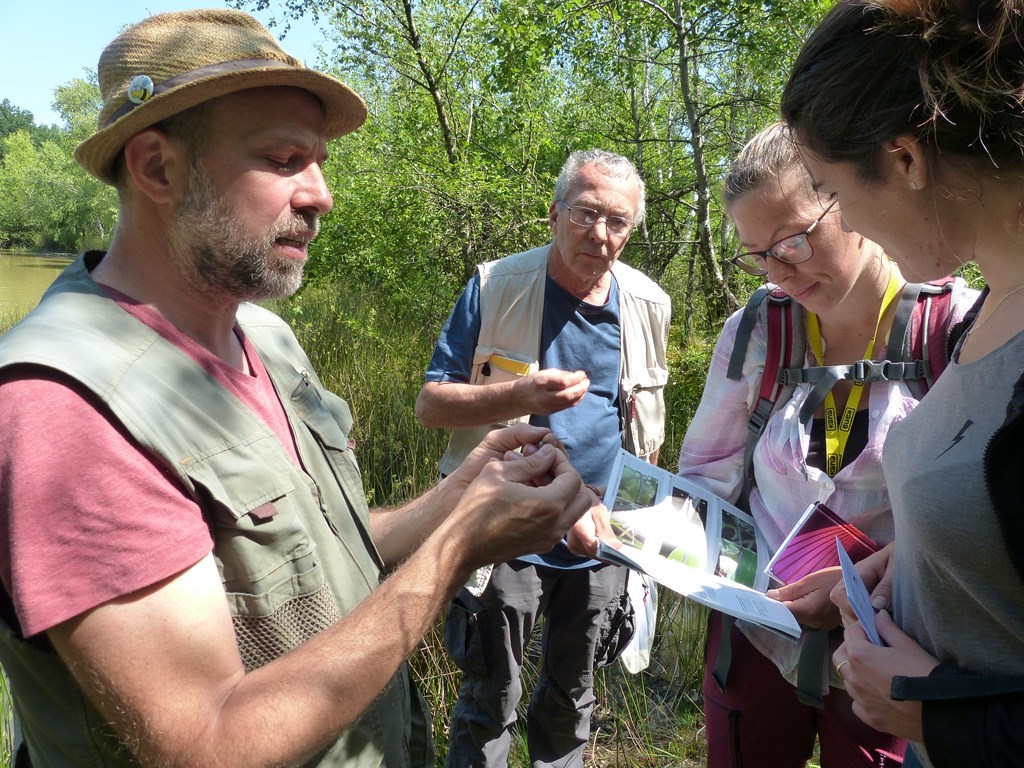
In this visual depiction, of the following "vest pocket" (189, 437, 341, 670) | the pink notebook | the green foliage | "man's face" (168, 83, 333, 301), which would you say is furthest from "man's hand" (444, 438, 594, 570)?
the green foliage

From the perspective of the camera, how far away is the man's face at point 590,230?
10.1ft

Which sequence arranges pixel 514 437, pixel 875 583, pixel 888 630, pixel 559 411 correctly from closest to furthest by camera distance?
pixel 888 630
pixel 875 583
pixel 514 437
pixel 559 411

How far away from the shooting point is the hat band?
56.4 inches

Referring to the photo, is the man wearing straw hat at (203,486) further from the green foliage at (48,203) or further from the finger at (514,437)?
the green foliage at (48,203)

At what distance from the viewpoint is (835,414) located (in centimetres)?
194

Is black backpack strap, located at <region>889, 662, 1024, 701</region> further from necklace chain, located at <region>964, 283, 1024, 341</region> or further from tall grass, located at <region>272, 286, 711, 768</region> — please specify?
tall grass, located at <region>272, 286, 711, 768</region>

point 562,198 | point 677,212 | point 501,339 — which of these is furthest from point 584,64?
point 501,339

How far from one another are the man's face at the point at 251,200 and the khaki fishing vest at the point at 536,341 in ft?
4.87

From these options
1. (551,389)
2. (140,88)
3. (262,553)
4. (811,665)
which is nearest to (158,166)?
(140,88)

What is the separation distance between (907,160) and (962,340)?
383mm

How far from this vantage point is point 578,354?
124 inches

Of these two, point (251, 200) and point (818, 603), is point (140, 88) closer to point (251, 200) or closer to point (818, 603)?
point (251, 200)

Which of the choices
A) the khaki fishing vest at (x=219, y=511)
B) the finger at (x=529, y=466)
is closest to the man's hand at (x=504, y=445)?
the finger at (x=529, y=466)

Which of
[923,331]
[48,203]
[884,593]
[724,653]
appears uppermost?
[48,203]
